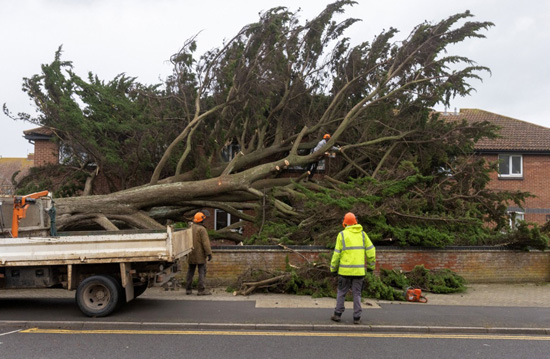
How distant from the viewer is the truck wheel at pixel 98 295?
24.7ft

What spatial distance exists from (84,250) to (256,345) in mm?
3315

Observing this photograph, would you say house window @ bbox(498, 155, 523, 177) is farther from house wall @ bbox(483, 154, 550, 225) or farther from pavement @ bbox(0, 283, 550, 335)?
pavement @ bbox(0, 283, 550, 335)

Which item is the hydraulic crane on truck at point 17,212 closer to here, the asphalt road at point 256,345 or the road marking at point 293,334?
the asphalt road at point 256,345

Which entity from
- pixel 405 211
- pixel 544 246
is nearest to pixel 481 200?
pixel 544 246

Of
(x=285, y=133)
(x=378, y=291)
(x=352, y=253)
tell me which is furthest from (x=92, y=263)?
(x=285, y=133)

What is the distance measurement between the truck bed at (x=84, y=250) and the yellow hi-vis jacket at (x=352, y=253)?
2.74 m

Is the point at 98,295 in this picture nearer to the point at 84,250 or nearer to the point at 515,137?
the point at 84,250

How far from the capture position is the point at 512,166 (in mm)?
20484

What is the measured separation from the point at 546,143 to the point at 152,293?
61.5 feet

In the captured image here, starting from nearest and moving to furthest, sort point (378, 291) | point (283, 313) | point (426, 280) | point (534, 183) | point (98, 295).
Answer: point (98, 295)
point (283, 313)
point (378, 291)
point (426, 280)
point (534, 183)

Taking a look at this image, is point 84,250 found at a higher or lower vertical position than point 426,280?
higher

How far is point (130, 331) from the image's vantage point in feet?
22.7

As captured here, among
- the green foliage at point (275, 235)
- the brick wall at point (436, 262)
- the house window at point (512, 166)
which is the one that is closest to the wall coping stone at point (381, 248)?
the brick wall at point (436, 262)

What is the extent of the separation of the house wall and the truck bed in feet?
56.3
